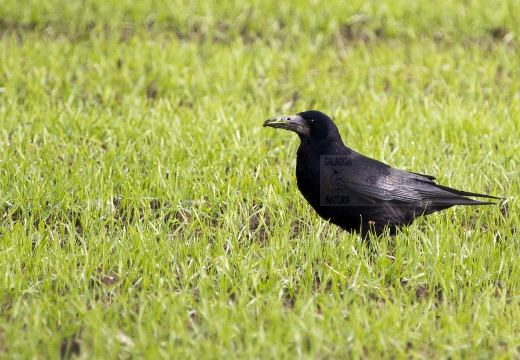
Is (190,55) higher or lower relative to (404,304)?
higher

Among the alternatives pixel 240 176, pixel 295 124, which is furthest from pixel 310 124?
pixel 240 176

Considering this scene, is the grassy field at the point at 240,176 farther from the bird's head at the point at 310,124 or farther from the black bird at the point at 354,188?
the bird's head at the point at 310,124

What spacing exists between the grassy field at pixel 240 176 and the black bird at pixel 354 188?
157 mm

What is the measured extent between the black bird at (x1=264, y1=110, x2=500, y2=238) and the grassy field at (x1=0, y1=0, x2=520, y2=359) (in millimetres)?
157

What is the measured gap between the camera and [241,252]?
462 centimetres

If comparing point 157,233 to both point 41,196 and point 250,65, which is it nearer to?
point 41,196

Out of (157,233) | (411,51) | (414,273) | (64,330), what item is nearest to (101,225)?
(157,233)

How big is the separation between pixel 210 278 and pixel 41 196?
162cm

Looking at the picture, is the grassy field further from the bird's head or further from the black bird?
the bird's head

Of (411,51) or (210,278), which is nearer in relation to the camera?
(210,278)

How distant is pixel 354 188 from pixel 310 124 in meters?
0.52

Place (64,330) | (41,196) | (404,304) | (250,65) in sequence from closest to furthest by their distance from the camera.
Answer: (64,330) < (404,304) < (41,196) < (250,65)

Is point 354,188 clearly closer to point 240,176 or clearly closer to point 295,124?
point 295,124

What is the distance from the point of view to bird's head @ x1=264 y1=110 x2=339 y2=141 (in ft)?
16.8
